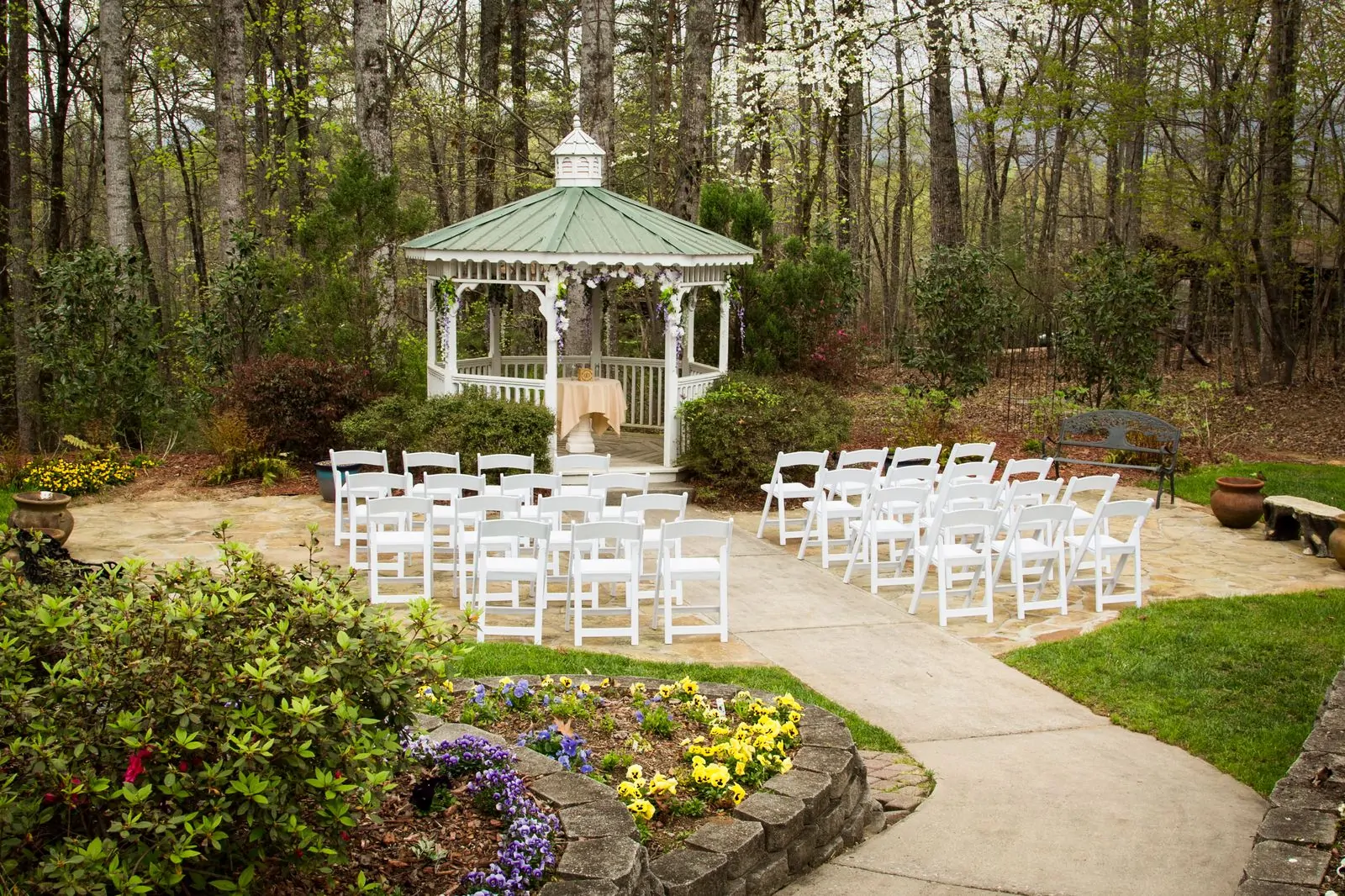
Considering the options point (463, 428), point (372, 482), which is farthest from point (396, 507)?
point (463, 428)

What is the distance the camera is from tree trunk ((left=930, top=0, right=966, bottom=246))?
2238 centimetres

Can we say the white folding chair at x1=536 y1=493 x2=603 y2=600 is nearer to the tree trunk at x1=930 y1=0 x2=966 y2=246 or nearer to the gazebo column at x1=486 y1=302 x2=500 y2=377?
the gazebo column at x1=486 y1=302 x2=500 y2=377

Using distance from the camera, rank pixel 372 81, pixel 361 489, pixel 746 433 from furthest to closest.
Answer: pixel 372 81, pixel 746 433, pixel 361 489

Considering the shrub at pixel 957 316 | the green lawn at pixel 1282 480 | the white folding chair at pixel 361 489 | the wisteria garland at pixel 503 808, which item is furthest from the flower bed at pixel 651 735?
the shrub at pixel 957 316

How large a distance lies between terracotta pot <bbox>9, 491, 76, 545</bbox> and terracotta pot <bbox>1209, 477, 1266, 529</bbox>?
1119 centimetres

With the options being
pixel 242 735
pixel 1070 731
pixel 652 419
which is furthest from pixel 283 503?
pixel 242 735

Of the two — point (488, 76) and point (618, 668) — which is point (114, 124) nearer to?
point (488, 76)

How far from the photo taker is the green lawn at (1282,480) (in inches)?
546

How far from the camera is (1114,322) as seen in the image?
55.1ft

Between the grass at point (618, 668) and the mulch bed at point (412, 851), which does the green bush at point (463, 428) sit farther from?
the mulch bed at point (412, 851)

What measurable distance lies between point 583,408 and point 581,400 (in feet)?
0.32

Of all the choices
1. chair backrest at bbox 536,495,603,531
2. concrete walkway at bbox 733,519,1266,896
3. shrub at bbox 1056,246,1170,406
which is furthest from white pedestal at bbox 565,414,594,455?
shrub at bbox 1056,246,1170,406

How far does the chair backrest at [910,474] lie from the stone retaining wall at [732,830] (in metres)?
5.51

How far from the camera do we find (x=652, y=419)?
56.1ft
